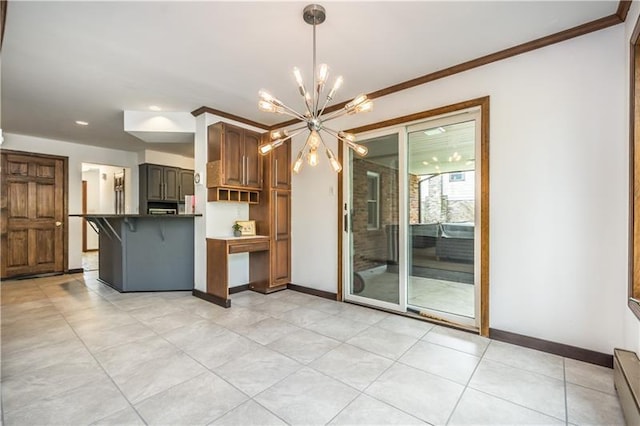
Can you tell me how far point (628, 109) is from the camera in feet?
6.82

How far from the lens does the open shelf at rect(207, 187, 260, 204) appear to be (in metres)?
4.00

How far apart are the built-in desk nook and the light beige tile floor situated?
433mm

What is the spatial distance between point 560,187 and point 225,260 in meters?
3.49

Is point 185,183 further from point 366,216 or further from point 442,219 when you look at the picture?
Result: point 442,219

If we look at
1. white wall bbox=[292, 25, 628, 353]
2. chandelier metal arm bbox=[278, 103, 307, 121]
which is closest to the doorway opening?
chandelier metal arm bbox=[278, 103, 307, 121]

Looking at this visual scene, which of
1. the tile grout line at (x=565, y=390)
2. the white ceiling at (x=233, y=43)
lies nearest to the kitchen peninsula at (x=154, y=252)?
the white ceiling at (x=233, y=43)

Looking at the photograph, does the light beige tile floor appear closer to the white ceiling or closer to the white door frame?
Answer: the white door frame

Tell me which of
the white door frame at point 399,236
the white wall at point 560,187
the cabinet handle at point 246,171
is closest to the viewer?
the white wall at point 560,187

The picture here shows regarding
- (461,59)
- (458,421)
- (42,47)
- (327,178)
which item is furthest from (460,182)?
(42,47)

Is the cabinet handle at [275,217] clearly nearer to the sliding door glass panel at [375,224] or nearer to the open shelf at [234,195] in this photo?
the open shelf at [234,195]

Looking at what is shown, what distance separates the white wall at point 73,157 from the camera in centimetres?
533

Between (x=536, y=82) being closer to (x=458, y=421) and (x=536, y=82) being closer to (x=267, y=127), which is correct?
(x=458, y=421)

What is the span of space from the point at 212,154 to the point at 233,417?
3.21 meters

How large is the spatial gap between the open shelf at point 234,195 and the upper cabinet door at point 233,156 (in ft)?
0.53
